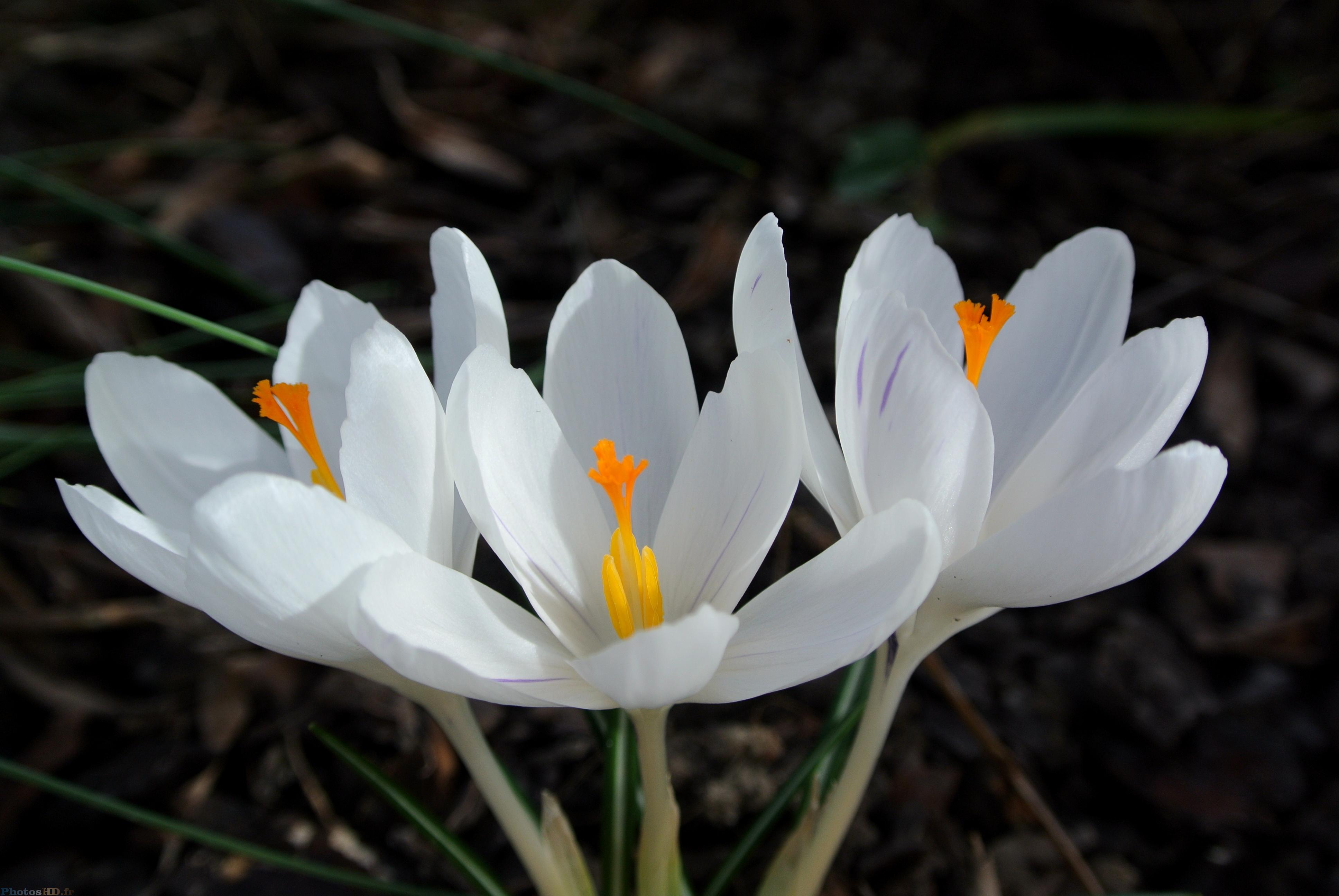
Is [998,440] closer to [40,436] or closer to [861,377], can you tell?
[861,377]

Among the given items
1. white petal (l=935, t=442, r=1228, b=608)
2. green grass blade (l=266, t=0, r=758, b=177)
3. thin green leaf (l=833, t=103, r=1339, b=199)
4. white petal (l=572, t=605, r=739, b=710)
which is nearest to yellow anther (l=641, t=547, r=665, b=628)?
white petal (l=572, t=605, r=739, b=710)

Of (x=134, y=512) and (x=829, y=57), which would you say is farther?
(x=829, y=57)

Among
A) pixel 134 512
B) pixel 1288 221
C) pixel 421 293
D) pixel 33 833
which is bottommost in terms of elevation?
pixel 33 833

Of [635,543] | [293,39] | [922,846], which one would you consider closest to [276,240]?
[293,39]

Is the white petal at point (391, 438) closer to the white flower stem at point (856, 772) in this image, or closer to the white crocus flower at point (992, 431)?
the white crocus flower at point (992, 431)

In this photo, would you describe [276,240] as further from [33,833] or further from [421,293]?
[33,833]

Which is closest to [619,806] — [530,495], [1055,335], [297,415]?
[530,495]

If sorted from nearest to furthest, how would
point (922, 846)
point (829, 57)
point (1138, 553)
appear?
point (1138, 553), point (922, 846), point (829, 57)

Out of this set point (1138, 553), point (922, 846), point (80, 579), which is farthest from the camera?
point (80, 579)
